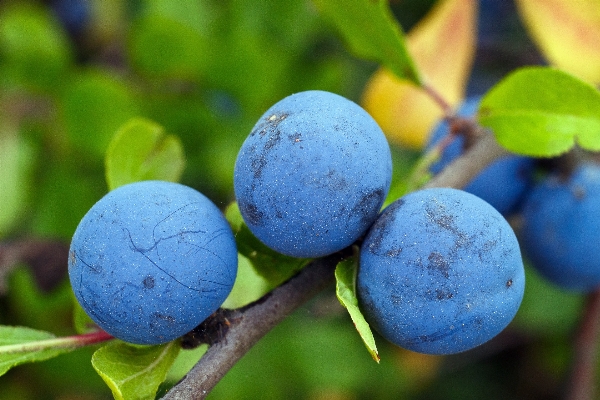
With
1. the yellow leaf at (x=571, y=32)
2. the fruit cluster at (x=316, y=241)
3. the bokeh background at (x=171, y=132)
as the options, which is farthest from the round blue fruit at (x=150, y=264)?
the yellow leaf at (x=571, y=32)

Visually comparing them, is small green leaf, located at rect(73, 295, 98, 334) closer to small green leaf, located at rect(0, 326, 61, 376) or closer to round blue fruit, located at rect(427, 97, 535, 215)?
small green leaf, located at rect(0, 326, 61, 376)

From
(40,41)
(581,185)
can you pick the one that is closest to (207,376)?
(581,185)

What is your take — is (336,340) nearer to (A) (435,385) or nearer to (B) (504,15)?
(A) (435,385)

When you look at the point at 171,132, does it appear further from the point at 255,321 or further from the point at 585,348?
the point at 585,348

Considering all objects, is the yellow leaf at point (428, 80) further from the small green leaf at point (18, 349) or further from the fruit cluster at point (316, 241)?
the small green leaf at point (18, 349)

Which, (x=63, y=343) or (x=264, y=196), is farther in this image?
(x=63, y=343)

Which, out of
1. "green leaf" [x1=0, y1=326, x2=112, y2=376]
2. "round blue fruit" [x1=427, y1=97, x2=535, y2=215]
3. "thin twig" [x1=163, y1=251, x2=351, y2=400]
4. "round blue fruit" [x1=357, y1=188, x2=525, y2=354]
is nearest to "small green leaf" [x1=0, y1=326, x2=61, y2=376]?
"green leaf" [x1=0, y1=326, x2=112, y2=376]

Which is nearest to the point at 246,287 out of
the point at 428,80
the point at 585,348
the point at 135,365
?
the point at 135,365
